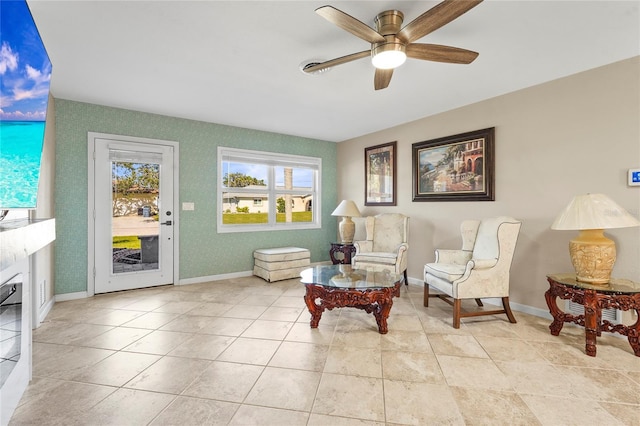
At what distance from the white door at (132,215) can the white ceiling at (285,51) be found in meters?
0.65

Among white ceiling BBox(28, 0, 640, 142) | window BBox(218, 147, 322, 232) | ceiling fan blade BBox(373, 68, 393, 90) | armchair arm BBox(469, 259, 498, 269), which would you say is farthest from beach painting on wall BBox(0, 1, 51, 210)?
armchair arm BBox(469, 259, 498, 269)

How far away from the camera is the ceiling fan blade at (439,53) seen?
2043 mm

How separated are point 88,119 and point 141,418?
12.2ft

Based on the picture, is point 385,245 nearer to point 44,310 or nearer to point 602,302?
point 602,302

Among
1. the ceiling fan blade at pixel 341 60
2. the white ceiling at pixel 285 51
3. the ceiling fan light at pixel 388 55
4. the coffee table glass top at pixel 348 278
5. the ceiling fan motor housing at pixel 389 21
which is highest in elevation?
the white ceiling at pixel 285 51

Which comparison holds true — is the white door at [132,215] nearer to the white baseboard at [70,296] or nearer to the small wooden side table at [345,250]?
the white baseboard at [70,296]

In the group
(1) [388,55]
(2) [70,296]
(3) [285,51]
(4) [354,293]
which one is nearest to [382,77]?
(1) [388,55]

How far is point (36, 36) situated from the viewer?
5.16 feet

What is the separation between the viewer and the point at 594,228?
2.29 metres

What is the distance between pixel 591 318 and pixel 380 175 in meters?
3.30

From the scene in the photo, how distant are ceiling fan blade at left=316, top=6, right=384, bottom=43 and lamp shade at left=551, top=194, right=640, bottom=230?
82.8 inches

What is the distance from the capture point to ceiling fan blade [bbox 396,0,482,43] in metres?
1.61

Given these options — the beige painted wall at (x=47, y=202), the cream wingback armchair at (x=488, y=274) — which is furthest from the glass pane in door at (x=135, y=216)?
the cream wingback armchair at (x=488, y=274)

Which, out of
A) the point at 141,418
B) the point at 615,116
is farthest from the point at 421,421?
the point at 615,116
